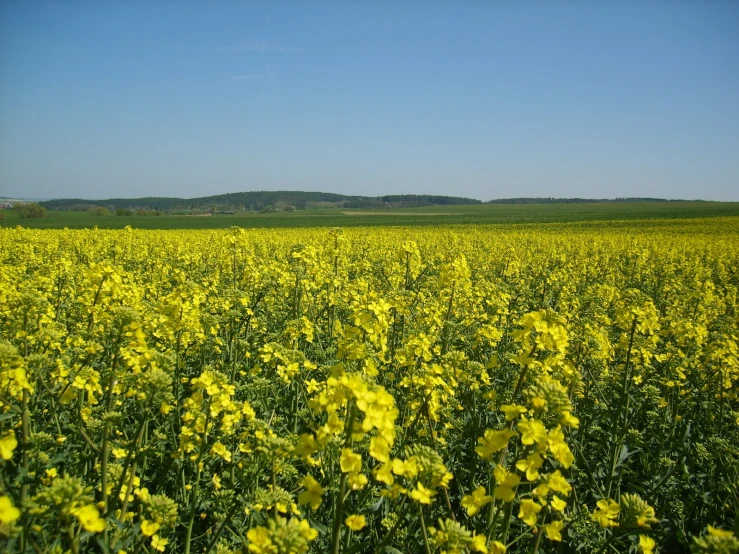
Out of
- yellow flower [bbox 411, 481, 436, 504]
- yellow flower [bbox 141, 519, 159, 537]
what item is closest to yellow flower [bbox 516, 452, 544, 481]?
yellow flower [bbox 411, 481, 436, 504]

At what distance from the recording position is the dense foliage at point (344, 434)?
Answer: 1.89 meters

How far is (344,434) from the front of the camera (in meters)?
2.89

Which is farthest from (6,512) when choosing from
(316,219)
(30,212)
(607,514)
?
(30,212)

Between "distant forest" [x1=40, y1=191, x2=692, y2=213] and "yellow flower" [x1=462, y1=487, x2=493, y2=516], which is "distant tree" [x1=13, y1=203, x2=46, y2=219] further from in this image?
"yellow flower" [x1=462, y1=487, x2=493, y2=516]

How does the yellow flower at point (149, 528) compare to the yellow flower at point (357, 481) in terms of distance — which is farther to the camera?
the yellow flower at point (149, 528)

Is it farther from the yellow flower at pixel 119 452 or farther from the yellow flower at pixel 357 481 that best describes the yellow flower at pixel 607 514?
the yellow flower at pixel 119 452

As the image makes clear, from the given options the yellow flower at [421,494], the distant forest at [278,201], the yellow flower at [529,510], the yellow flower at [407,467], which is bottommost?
the yellow flower at [529,510]

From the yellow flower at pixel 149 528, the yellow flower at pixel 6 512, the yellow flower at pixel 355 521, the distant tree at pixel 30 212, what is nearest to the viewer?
the yellow flower at pixel 6 512

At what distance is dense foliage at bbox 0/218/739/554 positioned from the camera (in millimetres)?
1894

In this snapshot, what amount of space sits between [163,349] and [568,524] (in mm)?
4518

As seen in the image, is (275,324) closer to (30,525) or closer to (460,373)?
(460,373)

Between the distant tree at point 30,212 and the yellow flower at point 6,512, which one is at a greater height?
the distant tree at point 30,212

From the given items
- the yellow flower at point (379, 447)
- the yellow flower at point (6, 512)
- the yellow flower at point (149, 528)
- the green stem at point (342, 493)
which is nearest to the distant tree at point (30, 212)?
the yellow flower at point (149, 528)

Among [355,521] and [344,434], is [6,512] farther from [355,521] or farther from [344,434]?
[344,434]
